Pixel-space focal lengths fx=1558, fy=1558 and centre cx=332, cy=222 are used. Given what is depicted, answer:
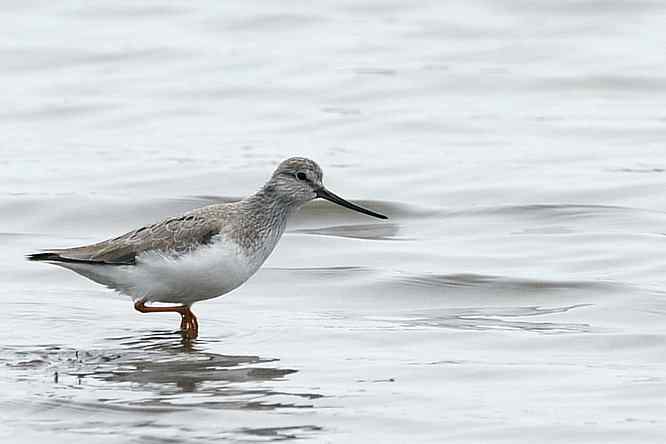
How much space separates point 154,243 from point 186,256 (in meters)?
0.29

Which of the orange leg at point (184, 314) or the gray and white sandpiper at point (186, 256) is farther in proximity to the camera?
the orange leg at point (184, 314)

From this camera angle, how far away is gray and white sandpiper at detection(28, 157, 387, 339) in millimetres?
10328

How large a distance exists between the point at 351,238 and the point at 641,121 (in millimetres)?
5734

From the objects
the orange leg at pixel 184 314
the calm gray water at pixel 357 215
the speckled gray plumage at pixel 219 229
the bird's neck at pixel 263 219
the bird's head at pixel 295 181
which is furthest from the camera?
the bird's head at pixel 295 181

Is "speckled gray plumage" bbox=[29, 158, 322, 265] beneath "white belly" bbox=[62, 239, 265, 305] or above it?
above

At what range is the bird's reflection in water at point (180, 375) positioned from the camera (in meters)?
8.91

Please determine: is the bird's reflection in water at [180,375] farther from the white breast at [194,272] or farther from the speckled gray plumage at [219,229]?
the speckled gray plumage at [219,229]

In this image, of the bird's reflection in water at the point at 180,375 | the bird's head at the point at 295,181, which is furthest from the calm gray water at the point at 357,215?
the bird's head at the point at 295,181

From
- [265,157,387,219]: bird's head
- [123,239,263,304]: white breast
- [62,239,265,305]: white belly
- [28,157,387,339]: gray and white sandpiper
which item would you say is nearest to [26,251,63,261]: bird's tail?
[28,157,387,339]: gray and white sandpiper

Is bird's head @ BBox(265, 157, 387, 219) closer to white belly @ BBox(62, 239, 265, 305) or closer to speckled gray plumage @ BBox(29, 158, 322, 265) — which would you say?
speckled gray plumage @ BBox(29, 158, 322, 265)

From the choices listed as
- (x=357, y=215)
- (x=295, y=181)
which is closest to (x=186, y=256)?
(x=295, y=181)

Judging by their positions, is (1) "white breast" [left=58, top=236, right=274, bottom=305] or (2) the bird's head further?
(2) the bird's head

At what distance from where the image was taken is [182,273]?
33.9ft

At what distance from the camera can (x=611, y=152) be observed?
17438 mm
